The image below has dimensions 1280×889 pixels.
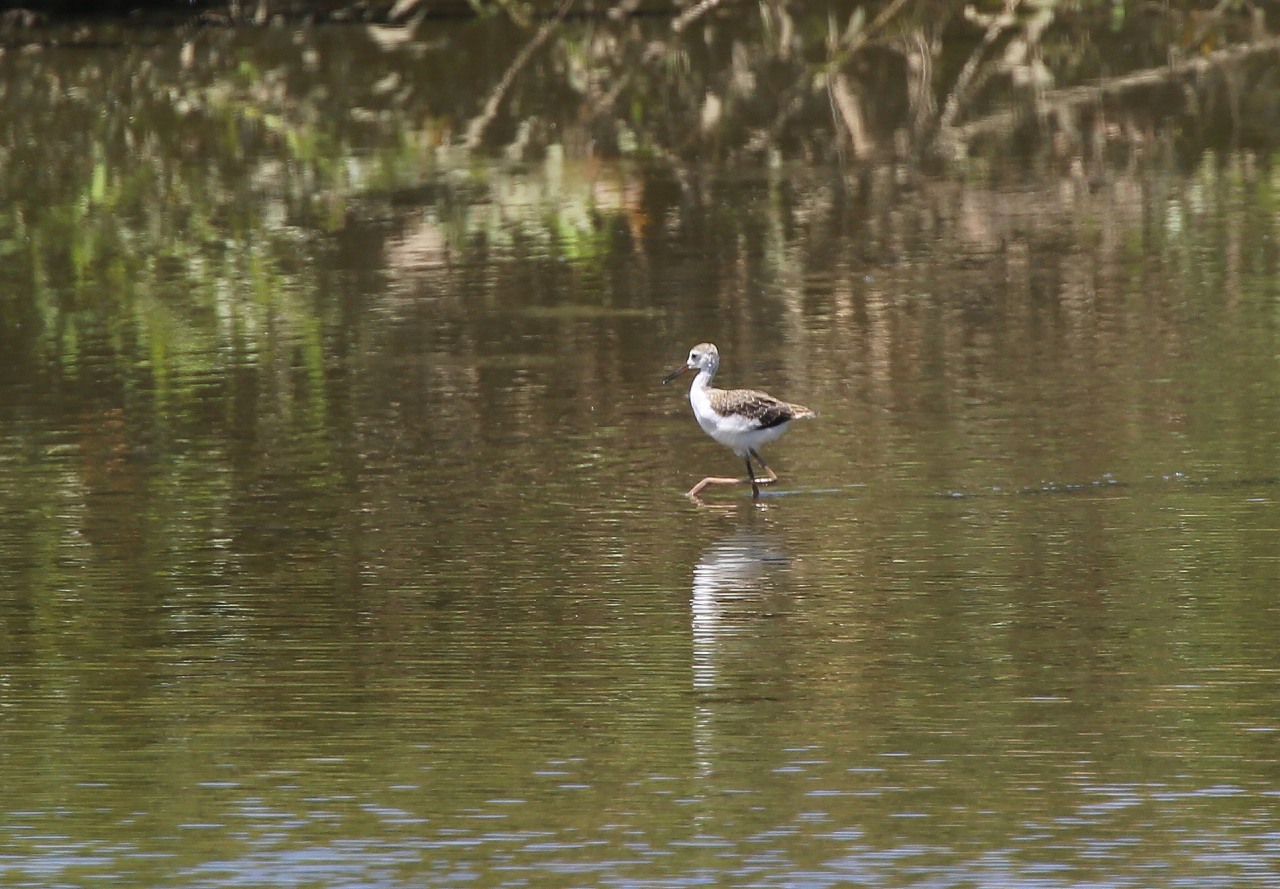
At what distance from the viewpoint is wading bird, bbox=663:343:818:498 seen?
1170cm

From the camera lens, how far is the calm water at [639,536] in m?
7.12

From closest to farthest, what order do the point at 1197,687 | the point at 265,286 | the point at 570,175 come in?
1. the point at 1197,687
2. the point at 265,286
3. the point at 570,175

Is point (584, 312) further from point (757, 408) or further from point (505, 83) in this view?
point (505, 83)

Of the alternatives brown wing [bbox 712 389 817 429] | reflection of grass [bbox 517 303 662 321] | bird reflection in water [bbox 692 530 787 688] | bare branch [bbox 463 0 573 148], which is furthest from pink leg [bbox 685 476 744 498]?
bare branch [bbox 463 0 573 148]

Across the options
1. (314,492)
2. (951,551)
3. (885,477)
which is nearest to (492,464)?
(314,492)

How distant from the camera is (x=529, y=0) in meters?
30.8

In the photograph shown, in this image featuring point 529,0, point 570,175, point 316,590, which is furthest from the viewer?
point 529,0

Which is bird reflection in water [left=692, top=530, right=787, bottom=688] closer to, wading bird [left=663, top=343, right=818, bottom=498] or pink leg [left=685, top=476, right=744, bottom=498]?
pink leg [left=685, top=476, right=744, bottom=498]

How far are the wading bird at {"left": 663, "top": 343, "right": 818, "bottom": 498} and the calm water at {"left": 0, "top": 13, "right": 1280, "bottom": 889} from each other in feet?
0.64

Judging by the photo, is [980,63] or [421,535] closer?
[421,535]

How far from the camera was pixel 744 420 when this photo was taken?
11711 mm

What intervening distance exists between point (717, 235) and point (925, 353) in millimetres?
4060

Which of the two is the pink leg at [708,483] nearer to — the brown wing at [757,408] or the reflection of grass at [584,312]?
the brown wing at [757,408]

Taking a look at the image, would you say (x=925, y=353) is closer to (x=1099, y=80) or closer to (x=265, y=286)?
(x=265, y=286)
